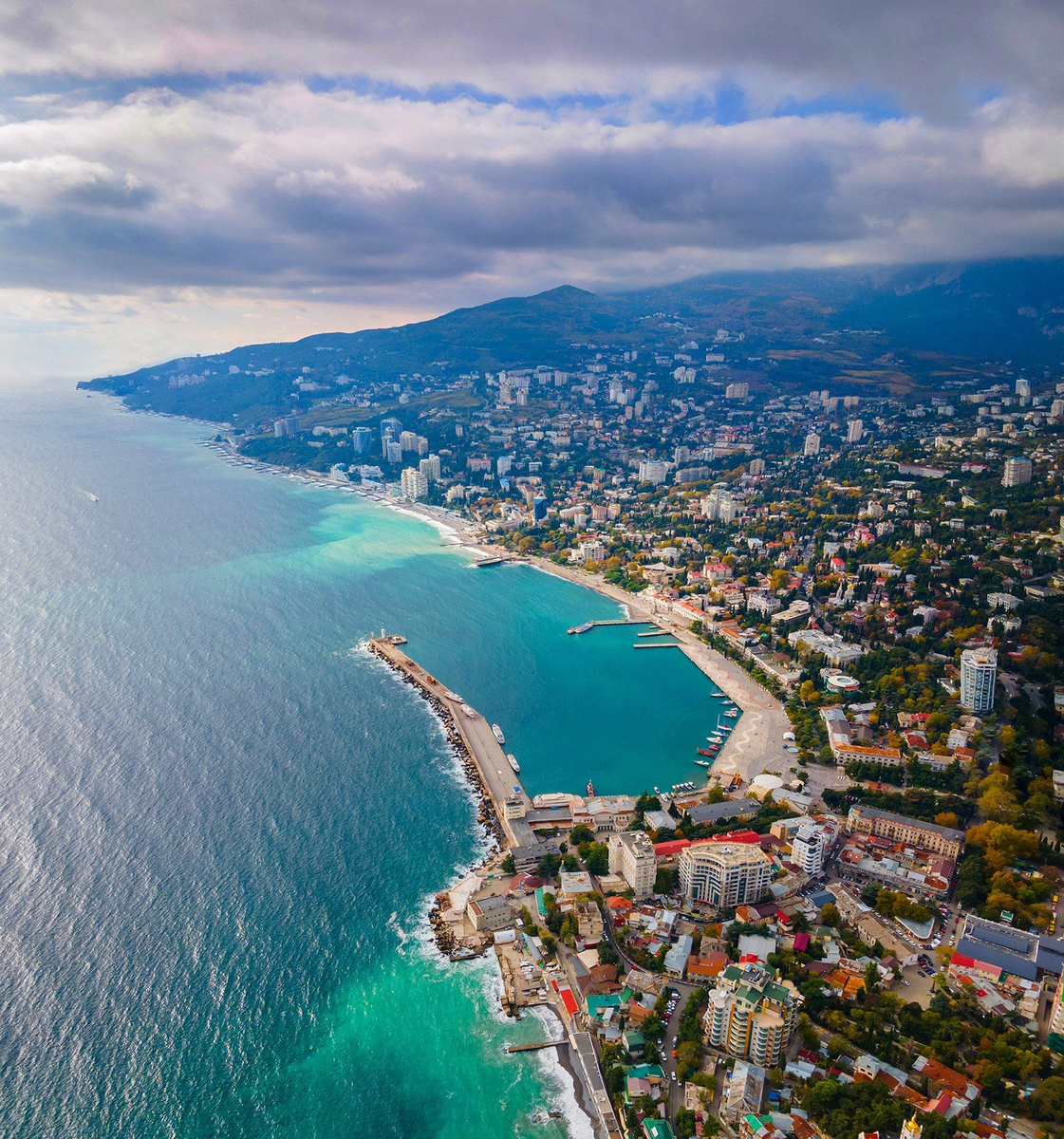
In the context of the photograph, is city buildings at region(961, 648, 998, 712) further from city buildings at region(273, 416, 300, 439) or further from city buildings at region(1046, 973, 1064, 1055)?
city buildings at region(273, 416, 300, 439)

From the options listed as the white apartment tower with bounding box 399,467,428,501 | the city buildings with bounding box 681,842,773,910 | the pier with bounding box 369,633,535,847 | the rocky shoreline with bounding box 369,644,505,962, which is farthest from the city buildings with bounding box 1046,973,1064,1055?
the white apartment tower with bounding box 399,467,428,501

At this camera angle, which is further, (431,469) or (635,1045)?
(431,469)

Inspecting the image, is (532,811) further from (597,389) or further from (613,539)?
(597,389)

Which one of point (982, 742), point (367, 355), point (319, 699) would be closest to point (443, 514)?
point (319, 699)

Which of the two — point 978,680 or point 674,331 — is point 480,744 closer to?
point 978,680

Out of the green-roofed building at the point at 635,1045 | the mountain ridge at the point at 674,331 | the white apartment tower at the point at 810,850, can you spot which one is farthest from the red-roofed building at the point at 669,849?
the mountain ridge at the point at 674,331

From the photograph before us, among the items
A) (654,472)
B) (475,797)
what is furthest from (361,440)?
(475,797)
